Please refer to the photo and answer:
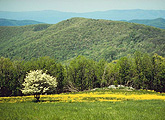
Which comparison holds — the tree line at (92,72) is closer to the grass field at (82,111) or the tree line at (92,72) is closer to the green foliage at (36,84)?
the green foliage at (36,84)

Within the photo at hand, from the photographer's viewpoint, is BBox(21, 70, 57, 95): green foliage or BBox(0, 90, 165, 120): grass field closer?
BBox(0, 90, 165, 120): grass field

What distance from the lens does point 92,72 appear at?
7131 cm

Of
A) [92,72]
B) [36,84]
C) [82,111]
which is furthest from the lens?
[92,72]

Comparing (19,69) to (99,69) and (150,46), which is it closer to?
(99,69)

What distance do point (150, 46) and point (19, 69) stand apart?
161658 mm

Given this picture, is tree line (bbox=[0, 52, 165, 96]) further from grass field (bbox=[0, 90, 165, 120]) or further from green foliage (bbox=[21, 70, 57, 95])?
grass field (bbox=[0, 90, 165, 120])

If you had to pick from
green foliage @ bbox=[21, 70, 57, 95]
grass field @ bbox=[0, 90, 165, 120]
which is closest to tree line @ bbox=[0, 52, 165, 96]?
green foliage @ bbox=[21, 70, 57, 95]

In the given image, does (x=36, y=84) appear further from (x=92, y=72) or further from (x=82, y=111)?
(x=92, y=72)

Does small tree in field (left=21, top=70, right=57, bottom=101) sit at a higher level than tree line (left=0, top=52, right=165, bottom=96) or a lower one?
higher

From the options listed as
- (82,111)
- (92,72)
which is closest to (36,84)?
(82,111)

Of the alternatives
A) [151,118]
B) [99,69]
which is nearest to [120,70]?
[99,69]

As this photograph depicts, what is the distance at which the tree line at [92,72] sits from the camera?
58.2 meters

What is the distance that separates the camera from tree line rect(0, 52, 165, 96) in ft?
191

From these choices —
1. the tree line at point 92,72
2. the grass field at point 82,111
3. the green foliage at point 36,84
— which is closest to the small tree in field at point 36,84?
the green foliage at point 36,84
